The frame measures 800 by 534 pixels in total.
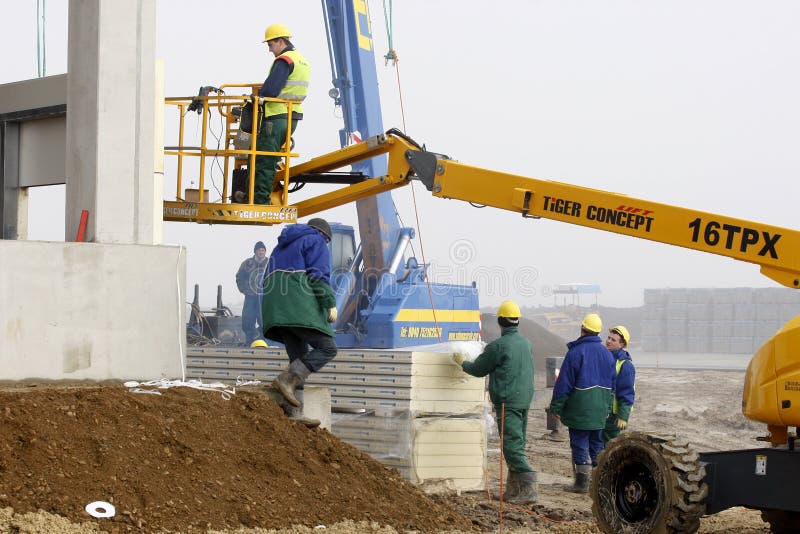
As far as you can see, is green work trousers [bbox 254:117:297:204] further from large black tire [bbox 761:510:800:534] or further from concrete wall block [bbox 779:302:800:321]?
concrete wall block [bbox 779:302:800:321]

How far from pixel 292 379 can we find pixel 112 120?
2.57m

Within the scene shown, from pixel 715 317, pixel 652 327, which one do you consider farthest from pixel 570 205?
pixel 652 327

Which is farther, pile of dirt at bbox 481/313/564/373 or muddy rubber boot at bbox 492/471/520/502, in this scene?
pile of dirt at bbox 481/313/564/373

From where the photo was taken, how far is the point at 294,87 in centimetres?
1102

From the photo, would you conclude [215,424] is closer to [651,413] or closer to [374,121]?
[374,121]

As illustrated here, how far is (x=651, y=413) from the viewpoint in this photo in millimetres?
19609

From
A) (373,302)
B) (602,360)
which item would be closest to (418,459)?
(602,360)

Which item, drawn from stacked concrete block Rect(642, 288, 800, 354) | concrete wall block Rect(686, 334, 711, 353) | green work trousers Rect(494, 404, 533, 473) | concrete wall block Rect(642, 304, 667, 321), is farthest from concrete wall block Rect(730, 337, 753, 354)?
green work trousers Rect(494, 404, 533, 473)

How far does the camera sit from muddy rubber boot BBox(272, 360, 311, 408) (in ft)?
29.1

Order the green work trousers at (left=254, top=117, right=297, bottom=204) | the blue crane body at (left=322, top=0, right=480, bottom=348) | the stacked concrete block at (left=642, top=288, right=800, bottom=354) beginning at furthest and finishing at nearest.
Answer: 1. the stacked concrete block at (left=642, top=288, right=800, bottom=354)
2. the blue crane body at (left=322, top=0, right=480, bottom=348)
3. the green work trousers at (left=254, top=117, right=297, bottom=204)

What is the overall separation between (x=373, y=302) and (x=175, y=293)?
9.04 metres

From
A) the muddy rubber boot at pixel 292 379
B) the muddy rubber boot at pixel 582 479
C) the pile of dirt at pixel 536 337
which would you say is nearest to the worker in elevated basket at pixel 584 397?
the muddy rubber boot at pixel 582 479

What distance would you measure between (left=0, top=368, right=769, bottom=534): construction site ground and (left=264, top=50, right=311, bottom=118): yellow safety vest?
11.0ft

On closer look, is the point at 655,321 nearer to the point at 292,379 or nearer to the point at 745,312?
the point at 745,312
